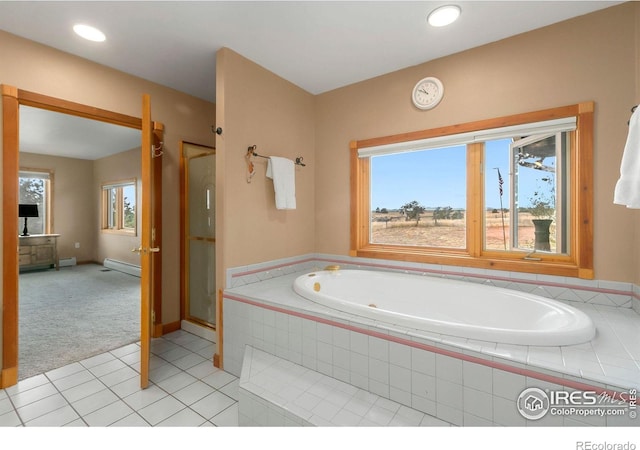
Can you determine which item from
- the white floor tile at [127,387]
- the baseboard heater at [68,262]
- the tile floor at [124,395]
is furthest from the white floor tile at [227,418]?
the baseboard heater at [68,262]

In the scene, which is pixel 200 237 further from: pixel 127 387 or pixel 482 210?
pixel 482 210

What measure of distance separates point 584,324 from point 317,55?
2516 millimetres

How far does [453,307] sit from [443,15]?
2.06 meters

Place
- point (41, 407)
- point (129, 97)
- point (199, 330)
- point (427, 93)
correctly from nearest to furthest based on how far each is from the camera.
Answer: point (41, 407)
point (427, 93)
point (129, 97)
point (199, 330)

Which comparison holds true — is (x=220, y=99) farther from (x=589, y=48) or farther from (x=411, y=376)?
(x=589, y=48)

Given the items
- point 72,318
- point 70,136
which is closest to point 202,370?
point 72,318

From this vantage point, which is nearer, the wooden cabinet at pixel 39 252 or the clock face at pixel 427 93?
the clock face at pixel 427 93

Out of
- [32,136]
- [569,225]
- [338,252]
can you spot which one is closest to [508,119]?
[569,225]

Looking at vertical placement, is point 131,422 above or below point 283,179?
below

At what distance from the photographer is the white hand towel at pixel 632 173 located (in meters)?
1.35

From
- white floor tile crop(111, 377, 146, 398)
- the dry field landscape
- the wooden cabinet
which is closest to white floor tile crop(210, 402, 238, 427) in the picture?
white floor tile crop(111, 377, 146, 398)

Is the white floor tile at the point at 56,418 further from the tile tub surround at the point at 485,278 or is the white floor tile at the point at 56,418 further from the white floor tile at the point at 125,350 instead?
the tile tub surround at the point at 485,278

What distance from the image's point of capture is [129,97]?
2.60m

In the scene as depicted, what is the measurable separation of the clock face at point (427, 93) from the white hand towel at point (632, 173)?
4.18ft
